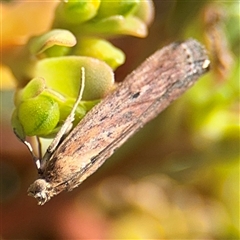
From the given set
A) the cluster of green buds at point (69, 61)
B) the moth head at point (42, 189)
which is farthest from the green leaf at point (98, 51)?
the moth head at point (42, 189)

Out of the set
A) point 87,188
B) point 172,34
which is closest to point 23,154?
point 87,188

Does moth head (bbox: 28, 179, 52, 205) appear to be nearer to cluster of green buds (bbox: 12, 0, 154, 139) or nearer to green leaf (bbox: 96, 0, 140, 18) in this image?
cluster of green buds (bbox: 12, 0, 154, 139)

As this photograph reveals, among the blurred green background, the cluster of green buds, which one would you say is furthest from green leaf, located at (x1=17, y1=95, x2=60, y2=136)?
the blurred green background

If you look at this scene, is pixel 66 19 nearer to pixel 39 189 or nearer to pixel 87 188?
pixel 39 189

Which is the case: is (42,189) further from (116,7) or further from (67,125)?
(116,7)

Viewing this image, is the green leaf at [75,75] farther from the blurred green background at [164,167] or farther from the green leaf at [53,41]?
the blurred green background at [164,167]

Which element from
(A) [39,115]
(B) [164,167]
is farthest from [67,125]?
(B) [164,167]

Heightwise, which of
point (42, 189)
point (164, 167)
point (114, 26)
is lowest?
point (164, 167)
